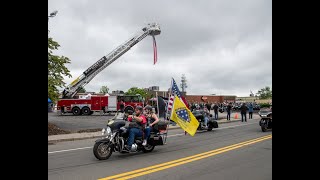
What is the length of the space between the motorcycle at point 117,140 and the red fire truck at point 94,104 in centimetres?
2669

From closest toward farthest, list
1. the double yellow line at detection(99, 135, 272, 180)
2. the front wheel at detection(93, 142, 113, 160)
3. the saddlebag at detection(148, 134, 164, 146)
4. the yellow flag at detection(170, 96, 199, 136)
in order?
the double yellow line at detection(99, 135, 272, 180) < the front wheel at detection(93, 142, 113, 160) < the saddlebag at detection(148, 134, 164, 146) < the yellow flag at detection(170, 96, 199, 136)

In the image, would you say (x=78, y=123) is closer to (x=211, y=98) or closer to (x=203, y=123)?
(x=203, y=123)

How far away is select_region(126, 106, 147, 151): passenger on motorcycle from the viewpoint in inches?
403

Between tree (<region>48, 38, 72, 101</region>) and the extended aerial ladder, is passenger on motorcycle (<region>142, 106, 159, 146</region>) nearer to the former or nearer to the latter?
tree (<region>48, 38, 72, 101</region>)

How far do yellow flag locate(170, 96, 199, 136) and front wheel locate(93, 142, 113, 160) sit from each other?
3.45m

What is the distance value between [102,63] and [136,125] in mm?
29036

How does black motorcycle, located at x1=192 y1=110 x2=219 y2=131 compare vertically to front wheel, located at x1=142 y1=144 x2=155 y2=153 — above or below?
above

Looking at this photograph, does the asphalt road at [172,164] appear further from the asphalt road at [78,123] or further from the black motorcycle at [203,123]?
the black motorcycle at [203,123]

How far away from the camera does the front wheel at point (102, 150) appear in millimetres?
9531

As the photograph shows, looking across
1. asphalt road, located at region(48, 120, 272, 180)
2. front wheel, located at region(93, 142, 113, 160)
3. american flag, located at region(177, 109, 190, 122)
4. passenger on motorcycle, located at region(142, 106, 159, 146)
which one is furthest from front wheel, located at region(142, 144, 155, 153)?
american flag, located at region(177, 109, 190, 122)

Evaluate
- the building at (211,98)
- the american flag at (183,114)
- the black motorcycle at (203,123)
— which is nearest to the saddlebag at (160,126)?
the american flag at (183,114)
